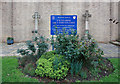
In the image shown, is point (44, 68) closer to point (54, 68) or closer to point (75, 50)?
point (54, 68)

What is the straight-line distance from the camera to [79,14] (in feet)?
33.0

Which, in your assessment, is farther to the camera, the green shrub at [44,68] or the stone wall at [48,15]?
the stone wall at [48,15]

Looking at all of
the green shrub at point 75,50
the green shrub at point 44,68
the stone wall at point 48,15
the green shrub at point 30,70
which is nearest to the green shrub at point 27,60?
the green shrub at point 30,70

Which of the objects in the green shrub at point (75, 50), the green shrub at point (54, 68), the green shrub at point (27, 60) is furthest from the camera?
the green shrub at point (27, 60)

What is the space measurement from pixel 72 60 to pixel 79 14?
7.91 m

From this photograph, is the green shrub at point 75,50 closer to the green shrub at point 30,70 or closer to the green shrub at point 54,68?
the green shrub at point 54,68

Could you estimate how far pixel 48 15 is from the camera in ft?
32.9

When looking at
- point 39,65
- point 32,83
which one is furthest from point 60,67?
point 32,83

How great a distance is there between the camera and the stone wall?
992cm

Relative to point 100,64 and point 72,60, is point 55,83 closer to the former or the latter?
point 72,60

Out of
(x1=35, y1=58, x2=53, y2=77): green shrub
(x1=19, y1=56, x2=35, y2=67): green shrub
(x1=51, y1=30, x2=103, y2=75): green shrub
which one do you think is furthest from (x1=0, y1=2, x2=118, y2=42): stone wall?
(x1=35, y1=58, x2=53, y2=77): green shrub

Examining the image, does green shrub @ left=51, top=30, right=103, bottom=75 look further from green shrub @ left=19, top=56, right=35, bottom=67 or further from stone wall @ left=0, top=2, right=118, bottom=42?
stone wall @ left=0, top=2, right=118, bottom=42

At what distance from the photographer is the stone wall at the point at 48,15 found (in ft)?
32.6

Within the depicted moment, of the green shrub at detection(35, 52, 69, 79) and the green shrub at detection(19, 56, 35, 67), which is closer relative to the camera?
the green shrub at detection(35, 52, 69, 79)
